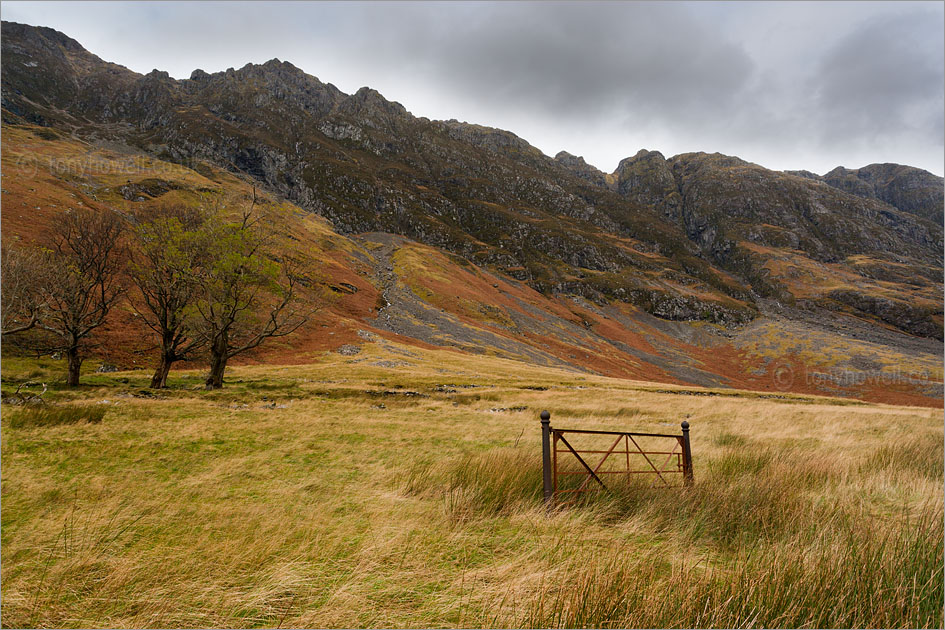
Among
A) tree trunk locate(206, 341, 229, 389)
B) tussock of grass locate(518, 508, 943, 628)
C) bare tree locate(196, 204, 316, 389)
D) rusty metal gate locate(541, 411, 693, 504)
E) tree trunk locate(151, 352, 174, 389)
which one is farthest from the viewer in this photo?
tree trunk locate(206, 341, 229, 389)

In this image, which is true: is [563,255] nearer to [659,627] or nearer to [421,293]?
[421,293]

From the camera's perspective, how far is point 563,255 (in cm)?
15438

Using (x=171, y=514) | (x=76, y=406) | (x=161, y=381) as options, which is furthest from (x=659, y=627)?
(x=161, y=381)

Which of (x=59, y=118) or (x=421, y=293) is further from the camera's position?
(x=59, y=118)

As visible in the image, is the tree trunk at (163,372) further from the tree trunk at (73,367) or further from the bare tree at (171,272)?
the tree trunk at (73,367)

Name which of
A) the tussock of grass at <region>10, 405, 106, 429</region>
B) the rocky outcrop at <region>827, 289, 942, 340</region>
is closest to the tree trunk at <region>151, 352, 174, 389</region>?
the tussock of grass at <region>10, 405, 106, 429</region>

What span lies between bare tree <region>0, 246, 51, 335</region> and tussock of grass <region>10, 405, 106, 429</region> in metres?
4.38

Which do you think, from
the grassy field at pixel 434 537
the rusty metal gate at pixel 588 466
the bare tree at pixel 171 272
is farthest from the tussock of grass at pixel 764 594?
the bare tree at pixel 171 272

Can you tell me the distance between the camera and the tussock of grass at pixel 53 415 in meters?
12.2

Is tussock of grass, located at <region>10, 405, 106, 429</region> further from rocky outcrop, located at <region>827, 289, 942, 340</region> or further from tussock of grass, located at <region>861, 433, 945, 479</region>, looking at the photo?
rocky outcrop, located at <region>827, 289, 942, 340</region>

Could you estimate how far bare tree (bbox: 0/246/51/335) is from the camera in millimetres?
16172

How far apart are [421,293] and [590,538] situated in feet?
284

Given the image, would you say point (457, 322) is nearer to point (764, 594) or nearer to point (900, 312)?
point (764, 594)

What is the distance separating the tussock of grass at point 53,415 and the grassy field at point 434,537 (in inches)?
Answer: 8.0
